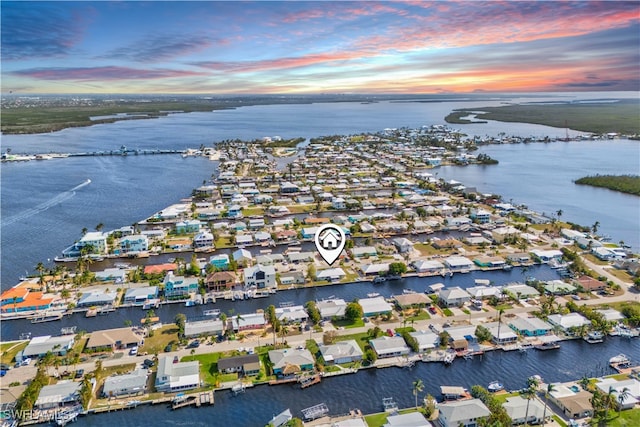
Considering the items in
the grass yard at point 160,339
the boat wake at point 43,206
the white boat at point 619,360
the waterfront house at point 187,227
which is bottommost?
the white boat at point 619,360

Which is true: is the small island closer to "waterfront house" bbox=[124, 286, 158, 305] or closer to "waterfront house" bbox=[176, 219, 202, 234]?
"waterfront house" bbox=[176, 219, 202, 234]

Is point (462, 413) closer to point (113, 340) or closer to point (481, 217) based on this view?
point (113, 340)

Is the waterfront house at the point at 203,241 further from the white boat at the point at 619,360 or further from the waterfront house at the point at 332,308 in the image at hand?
the white boat at the point at 619,360

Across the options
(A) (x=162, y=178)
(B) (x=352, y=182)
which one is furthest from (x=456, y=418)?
(A) (x=162, y=178)

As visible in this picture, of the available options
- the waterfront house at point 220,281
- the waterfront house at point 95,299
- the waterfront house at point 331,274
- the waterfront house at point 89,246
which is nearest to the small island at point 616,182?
the waterfront house at point 331,274

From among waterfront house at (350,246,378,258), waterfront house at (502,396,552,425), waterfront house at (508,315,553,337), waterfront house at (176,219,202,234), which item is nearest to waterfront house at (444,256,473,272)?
waterfront house at (350,246,378,258)
